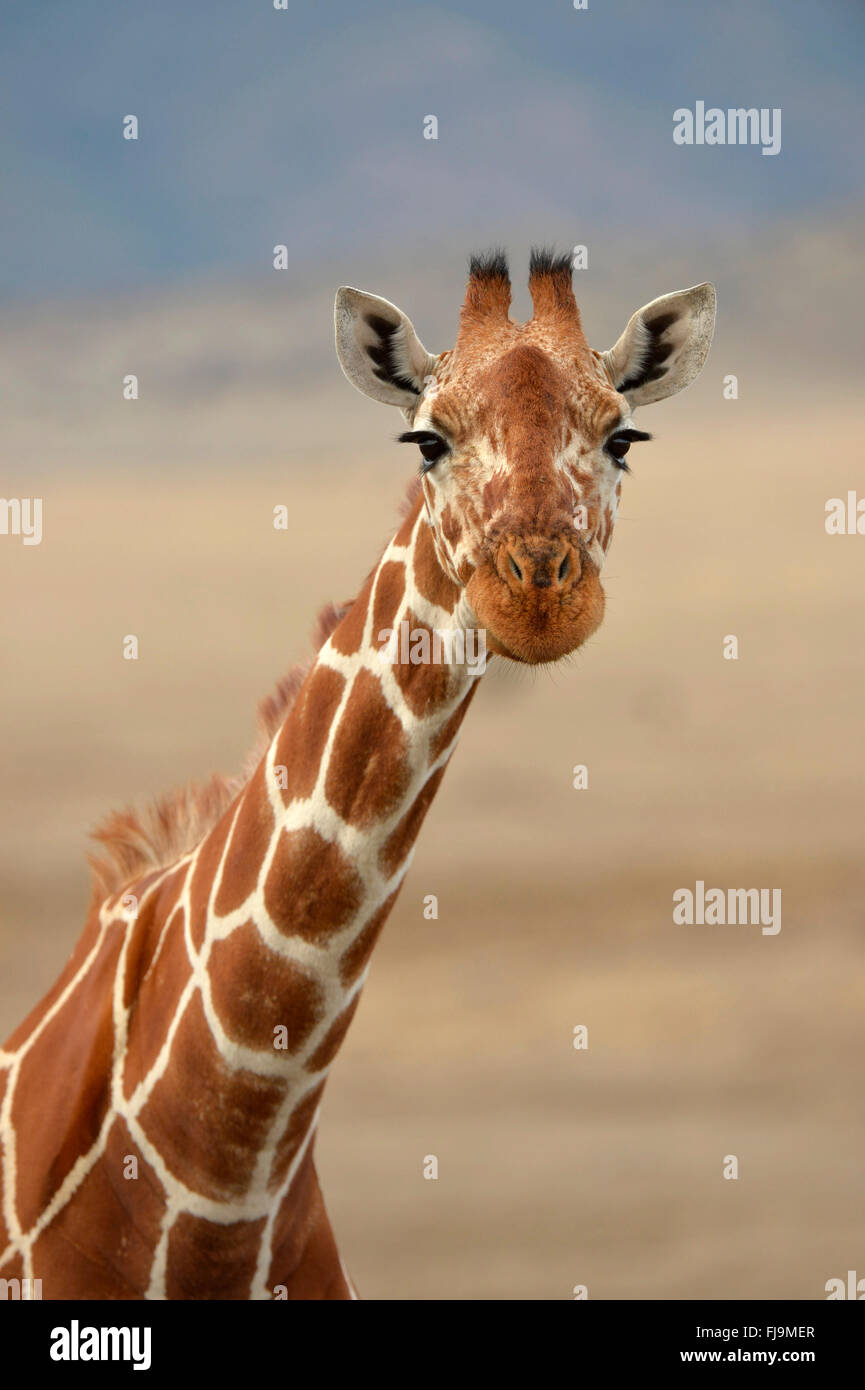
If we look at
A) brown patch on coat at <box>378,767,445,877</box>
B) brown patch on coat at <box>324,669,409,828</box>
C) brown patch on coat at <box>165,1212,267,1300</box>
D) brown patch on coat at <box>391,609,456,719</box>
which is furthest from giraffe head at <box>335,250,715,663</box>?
brown patch on coat at <box>165,1212,267,1300</box>

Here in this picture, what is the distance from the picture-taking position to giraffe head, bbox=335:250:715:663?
5.25 meters

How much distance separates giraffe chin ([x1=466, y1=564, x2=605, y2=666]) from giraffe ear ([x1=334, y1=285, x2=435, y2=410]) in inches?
46.2

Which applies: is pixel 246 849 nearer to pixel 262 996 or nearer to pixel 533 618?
pixel 262 996

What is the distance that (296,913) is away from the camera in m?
5.91

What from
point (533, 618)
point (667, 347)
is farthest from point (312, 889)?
point (667, 347)

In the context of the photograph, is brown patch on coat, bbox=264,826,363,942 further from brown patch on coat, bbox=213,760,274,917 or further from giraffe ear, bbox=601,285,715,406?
giraffe ear, bbox=601,285,715,406

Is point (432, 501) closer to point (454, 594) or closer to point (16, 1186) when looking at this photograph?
point (454, 594)

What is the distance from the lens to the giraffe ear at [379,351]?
611 cm

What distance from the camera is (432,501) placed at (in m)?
5.74

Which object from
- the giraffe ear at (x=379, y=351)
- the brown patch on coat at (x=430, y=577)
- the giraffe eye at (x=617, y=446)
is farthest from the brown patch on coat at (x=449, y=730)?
the giraffe ear at (x=379, y=351)

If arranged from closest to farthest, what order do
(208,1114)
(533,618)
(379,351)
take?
(533,618) → (208,1114) → (379,351)

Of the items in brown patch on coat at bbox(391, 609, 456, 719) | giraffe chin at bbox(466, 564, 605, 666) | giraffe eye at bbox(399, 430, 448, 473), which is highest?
giraffe eye at bbox(399, 430, 448, 473)

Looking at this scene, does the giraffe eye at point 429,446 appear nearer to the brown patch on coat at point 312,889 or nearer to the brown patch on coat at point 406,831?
the brown patch on coat at point 406,831

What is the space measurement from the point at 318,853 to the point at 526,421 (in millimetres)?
1755
